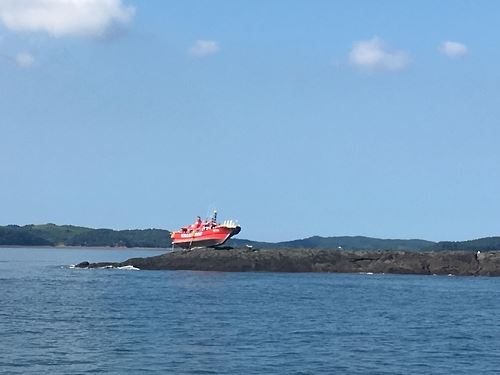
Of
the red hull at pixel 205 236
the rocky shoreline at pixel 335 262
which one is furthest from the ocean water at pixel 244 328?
the red hull at pixel 205 236

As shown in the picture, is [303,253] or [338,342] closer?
[338,342]

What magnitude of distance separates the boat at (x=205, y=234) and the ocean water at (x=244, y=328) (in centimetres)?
3499

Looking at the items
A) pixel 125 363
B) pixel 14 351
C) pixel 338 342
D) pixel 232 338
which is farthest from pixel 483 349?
pixel 14 351

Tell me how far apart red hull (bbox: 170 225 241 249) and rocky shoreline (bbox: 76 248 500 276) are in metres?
3.50

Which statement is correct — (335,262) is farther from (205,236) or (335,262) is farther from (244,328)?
(244,328)

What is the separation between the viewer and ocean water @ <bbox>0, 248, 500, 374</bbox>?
39.8 m

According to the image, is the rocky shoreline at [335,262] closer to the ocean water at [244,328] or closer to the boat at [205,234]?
the boat at [205,234]

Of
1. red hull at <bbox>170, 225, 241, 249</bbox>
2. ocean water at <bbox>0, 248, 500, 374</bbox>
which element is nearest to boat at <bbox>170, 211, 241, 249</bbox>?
red hull at <bbox>170, 225, 241, 249</bbox>

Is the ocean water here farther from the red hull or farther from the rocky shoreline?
the red hull

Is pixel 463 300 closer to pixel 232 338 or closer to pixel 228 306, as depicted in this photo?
pixel 228 306

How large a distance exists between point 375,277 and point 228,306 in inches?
1927

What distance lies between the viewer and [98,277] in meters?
102

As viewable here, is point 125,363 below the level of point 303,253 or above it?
below

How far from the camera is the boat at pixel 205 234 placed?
12688cm
